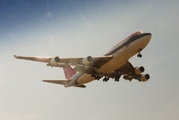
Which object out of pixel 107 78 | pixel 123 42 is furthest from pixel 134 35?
pixel 107 78

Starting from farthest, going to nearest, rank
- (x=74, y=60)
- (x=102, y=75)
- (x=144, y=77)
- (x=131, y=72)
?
(x=144, y=77), (x=131, y=72), (x=102, y=75), (x=74, y=60)

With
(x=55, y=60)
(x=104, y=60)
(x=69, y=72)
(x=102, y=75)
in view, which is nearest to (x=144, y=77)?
(x=102, y=75)

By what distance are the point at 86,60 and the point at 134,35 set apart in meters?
8.31

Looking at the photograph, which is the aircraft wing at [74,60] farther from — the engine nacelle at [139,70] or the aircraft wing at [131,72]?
the engine nacelle at [139,70]

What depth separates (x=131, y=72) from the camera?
157 feet

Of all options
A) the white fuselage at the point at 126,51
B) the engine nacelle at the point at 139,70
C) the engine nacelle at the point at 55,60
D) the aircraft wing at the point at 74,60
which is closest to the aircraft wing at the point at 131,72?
the engine nacelle at the point at 139,70

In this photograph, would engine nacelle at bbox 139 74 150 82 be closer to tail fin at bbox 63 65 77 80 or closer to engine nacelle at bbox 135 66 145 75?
engine nacelle at bbox 135 66 145 75

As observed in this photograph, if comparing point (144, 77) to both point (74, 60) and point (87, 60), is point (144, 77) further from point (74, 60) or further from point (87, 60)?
point (74, 60)

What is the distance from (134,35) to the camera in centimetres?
3866

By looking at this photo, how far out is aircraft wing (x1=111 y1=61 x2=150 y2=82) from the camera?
4706 centimetres

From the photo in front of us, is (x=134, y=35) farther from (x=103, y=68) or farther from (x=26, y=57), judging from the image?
(x=26, y=57)

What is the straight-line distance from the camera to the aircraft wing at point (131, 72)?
47.1 meters

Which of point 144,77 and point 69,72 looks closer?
point 144,77

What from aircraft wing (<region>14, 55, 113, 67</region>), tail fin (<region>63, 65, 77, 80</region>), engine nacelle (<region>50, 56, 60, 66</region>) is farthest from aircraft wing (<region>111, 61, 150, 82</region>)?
engine nacelle (<region>50, 56, 60, 66</region>)
